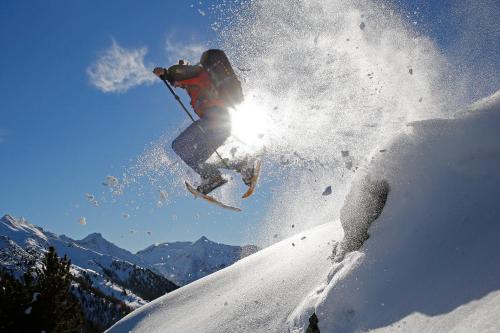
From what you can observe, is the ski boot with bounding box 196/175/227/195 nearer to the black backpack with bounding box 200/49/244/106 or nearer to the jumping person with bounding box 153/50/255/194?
the jumping person with bounding box 153/50/255/194

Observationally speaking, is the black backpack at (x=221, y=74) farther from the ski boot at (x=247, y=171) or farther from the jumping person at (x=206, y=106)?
the ski boot at (x=247, y=171)

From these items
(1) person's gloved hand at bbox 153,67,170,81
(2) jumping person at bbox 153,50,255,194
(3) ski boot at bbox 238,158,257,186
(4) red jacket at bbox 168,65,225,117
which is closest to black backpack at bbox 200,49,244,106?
(2) jumping person at bbox 153,50,255,194

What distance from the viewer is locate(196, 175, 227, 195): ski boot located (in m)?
10.9

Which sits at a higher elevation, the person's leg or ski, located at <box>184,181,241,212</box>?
the person's leg

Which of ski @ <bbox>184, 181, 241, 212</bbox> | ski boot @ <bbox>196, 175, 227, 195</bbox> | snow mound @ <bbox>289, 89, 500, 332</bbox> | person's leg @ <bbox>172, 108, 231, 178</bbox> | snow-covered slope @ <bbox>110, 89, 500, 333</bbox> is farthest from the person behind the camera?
ski @ <bbox>184, 181, 241, 212</bbox>

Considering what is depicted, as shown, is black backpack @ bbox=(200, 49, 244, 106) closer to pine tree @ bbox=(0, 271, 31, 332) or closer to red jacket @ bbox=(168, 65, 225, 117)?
red jacket @ bbox=(168, 65, 225, 117)

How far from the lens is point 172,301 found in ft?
57.1

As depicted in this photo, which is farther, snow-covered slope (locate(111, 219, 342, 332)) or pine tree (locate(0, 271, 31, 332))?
pine tree (locate(0, 271, 31, 332))

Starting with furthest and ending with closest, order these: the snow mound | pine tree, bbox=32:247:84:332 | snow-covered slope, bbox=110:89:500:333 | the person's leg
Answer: pine tree, bbox=32:247:84:332, the person's leg, snow-covered slope, bbox=110:89:500:333, the snow mound

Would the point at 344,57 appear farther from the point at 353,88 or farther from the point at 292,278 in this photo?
the point at 292,278

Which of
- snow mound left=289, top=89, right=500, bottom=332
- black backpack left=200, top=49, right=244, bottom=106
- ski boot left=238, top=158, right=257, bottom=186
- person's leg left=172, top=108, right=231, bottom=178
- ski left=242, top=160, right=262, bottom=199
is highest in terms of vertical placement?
black backpack left=200, top=49, right=244, bottom=106

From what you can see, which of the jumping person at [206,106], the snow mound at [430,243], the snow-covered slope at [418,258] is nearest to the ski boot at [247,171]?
the jumping person at [206,106]

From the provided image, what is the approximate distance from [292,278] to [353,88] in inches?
312

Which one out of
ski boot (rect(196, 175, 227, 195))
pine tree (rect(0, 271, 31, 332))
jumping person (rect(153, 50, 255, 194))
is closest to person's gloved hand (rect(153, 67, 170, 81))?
jumping person (rect(153, 50, 255, 194))
